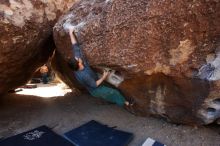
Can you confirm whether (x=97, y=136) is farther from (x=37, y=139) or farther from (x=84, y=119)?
(x=37, y=139)

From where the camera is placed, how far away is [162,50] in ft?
10.3

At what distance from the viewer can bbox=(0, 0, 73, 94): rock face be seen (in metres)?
3.86

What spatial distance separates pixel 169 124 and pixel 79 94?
2.06 meters

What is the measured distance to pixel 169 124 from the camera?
3.61 metres

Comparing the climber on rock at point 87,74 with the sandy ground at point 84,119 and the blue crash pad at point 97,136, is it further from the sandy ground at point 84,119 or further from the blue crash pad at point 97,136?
the blue crash pad at point 97,136

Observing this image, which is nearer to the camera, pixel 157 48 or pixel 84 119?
pixel 157 48

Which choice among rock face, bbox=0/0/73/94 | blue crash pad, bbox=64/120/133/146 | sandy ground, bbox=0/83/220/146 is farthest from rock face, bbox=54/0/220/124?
rock face, bbox=0/0/73/94

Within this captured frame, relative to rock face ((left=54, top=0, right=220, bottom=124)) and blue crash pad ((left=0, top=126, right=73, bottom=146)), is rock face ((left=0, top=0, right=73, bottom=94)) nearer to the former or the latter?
rock face ((left=54, top=0, right=220, bottom=124))

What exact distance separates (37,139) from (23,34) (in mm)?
1463

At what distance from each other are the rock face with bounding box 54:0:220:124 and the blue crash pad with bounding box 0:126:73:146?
103 centimetres

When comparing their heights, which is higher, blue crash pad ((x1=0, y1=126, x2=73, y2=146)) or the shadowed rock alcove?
the shadowed rock alcove

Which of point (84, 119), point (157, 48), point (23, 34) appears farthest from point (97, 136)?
point (23, 34)

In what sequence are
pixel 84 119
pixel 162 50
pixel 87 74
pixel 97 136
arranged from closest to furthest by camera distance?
pixel 162 50 < pixel 97 136 < pixel 87 74 < pixel 84 119

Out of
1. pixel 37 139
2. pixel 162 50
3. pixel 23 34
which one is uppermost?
pixel 23 34
